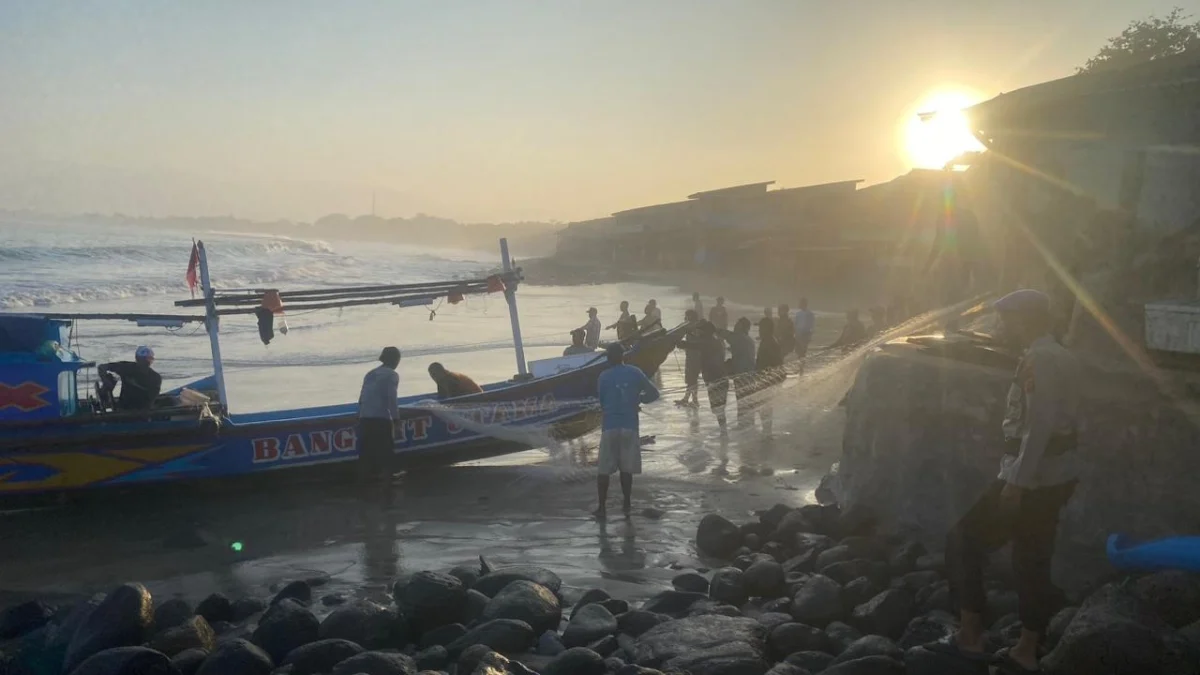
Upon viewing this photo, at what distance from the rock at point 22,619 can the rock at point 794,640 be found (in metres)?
3.92

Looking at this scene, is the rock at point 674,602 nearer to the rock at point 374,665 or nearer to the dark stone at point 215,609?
the rock at point 374,665

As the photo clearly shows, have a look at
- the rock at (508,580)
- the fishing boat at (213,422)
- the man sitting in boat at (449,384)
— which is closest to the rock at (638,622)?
the rock at (508,580)

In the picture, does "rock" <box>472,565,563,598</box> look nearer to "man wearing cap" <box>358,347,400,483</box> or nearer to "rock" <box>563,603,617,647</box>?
"rock" <box>563,603,617,647</box>

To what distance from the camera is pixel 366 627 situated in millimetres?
5996

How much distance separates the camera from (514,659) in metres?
5.63

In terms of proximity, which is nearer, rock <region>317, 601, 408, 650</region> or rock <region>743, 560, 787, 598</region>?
rock <region>317, 601, 408, 650</region>

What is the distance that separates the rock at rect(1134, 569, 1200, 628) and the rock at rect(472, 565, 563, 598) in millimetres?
3714

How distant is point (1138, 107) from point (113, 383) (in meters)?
11.6

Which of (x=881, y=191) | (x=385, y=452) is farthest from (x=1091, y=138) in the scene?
(x=881, y=191)

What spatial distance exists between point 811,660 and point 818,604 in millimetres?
787

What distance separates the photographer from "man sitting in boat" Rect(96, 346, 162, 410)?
416 inches

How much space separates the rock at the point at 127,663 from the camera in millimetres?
5184

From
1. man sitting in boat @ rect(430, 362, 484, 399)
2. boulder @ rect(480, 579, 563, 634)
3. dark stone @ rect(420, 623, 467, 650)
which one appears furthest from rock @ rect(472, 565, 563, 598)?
man sitting in boat @ rect(430, 362, 484, 399)

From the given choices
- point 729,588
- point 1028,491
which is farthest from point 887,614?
point 1028,491
